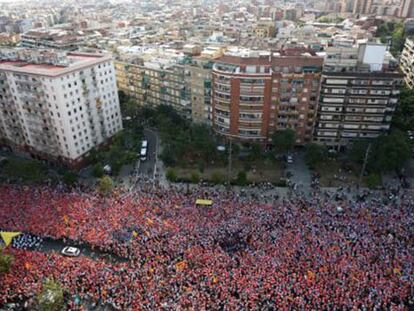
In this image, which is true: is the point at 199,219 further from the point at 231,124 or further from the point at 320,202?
the point at 231,124

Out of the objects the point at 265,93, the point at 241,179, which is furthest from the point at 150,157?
the point at 265,93

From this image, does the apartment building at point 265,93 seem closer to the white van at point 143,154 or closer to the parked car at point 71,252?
the white van at point 143,154

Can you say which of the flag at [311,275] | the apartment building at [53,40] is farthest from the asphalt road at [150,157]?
the apartment building at [53,40]

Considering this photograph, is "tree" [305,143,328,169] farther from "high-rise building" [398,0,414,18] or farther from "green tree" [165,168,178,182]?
"high-rise building" [398,0,414,18]

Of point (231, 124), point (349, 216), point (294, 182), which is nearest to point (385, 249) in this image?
point (349, 216)

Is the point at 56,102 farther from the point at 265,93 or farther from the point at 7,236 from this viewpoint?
the point at 265,93

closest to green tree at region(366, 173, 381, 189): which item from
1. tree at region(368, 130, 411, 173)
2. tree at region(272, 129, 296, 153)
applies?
tree at region(368, 130, 411, 173)
